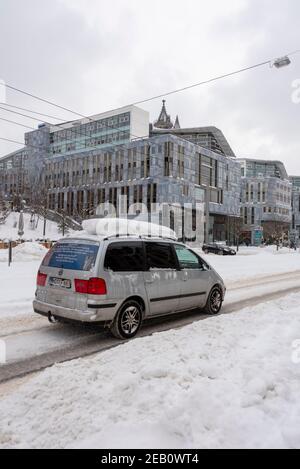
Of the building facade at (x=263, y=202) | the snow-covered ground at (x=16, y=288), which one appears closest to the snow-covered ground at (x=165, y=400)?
the snow-covered ground at (x=16, y=288)

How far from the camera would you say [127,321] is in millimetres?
6012

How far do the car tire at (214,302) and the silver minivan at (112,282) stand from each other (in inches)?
39.2

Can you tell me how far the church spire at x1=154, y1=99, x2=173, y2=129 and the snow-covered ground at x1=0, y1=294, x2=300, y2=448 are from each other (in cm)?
10651

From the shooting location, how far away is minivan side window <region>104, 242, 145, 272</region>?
19.1 ft

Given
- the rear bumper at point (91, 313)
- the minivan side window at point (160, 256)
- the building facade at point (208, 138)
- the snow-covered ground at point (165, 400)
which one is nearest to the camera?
the snow-covered ground at point (165, 400)

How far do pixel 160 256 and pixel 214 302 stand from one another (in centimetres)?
218

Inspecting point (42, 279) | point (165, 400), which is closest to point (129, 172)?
point (42, 279)

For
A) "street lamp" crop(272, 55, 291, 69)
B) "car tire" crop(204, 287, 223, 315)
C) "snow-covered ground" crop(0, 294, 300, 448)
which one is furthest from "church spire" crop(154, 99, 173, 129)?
"snow-covered ground" crop(0, 294, 300, 448)

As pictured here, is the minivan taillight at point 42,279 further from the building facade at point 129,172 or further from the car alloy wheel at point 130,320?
the building facade at point 129,172

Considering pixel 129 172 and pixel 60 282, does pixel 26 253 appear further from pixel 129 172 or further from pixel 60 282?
pixel 129 172

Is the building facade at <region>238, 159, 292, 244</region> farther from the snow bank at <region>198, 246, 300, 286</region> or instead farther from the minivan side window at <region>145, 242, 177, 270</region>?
the minivan side window at <region>145, 242, 177, 270</region>

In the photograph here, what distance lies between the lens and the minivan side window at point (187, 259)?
7.28 metres
